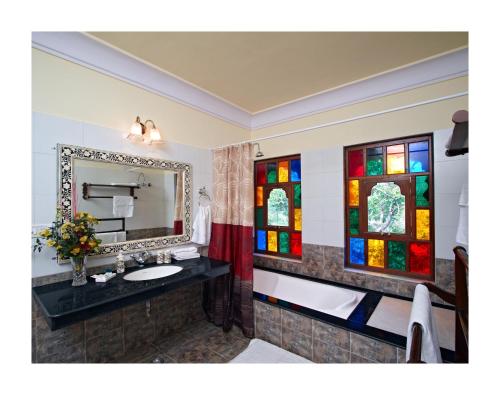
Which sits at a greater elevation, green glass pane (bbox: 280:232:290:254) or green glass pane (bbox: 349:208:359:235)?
green glass pane (bbox: 349:208:359:235)

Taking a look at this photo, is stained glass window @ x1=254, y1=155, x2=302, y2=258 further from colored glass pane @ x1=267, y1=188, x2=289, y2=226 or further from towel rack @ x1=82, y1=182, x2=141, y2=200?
towel rack @ x1=82, y1=182, x2=141, y2=200

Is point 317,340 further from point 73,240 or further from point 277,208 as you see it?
point 73,240

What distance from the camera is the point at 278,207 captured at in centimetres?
271

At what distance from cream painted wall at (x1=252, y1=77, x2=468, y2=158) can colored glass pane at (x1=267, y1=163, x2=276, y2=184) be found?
0.57 feet

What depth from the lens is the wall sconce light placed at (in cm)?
163

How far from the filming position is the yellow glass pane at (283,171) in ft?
8.61

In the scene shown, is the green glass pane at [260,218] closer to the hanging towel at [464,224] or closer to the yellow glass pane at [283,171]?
the yellow glass pane at [283,171]

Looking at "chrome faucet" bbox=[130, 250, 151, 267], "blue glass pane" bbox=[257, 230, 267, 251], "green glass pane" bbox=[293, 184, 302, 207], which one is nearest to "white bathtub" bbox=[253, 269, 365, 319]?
"blue glass pane" bbox=[257, 230, 267, 251]

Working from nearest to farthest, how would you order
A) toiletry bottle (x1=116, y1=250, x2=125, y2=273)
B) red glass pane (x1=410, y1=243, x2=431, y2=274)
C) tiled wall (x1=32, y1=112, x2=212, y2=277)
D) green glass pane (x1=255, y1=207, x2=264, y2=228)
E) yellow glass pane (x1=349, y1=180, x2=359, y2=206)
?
tiled wall (x1=32, y1=112, x2=212, y2=277), toiletry bottle (x1=116, y1=250, x2=125, y2=273), red glass pane (x1=410, y1=243, x2=431, y2=274), yellow glass pane (x1=349, y1=180, x2=359, y2=206), green glass pane (x1=255, y1=207, x2=264, y2=228)

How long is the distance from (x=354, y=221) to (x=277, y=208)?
938 millimetres

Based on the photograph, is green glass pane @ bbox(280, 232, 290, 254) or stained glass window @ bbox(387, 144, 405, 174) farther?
green glass pane @ bbox(280, 232, 290, 254)

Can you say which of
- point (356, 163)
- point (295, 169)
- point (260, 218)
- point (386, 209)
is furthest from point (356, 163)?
point (260, 218)

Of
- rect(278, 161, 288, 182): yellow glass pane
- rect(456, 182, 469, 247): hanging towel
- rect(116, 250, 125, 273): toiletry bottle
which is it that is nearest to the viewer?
rect(456, 182, 469, 247): hanging towel

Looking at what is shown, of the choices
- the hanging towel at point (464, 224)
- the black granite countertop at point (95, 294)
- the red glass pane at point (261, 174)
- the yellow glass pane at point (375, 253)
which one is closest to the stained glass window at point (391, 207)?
the yellow glass pane at point (375, 253)
